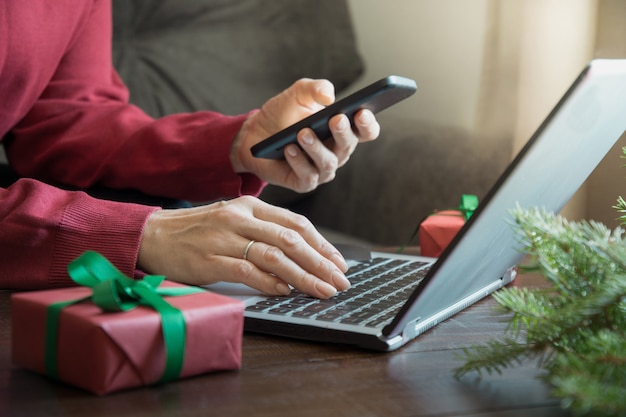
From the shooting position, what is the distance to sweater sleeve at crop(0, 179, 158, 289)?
2.43ft

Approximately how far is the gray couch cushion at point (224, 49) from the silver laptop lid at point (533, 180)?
54.0 inches

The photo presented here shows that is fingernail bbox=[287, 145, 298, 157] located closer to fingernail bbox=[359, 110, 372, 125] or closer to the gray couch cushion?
fingernail bbox=[359, 110, 372, 125]

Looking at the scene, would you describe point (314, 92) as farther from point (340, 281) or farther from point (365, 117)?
point (340, 281)

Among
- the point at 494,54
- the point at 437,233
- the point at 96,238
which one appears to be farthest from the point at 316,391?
the point at 494,54

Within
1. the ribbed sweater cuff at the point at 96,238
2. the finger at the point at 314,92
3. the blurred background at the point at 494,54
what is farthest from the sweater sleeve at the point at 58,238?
the blurred background at the point at 494,54

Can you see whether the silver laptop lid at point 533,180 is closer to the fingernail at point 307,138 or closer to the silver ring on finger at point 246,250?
the silver ring on finger at point 246,250

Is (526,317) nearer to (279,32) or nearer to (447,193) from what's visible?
(447,193)

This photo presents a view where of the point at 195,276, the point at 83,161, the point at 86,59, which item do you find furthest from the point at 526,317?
the point at 86,59

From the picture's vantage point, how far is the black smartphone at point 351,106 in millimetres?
847

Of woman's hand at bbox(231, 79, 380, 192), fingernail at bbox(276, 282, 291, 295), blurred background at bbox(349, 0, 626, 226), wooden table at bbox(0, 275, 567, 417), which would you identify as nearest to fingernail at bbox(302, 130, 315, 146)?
woman's hand at bbox(231, 79, 380, 192)

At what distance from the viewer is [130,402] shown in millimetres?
462

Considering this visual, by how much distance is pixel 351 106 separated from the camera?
0.89 m

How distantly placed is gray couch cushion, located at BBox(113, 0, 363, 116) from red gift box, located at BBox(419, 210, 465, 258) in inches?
40.3

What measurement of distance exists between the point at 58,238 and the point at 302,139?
13.4 inches
